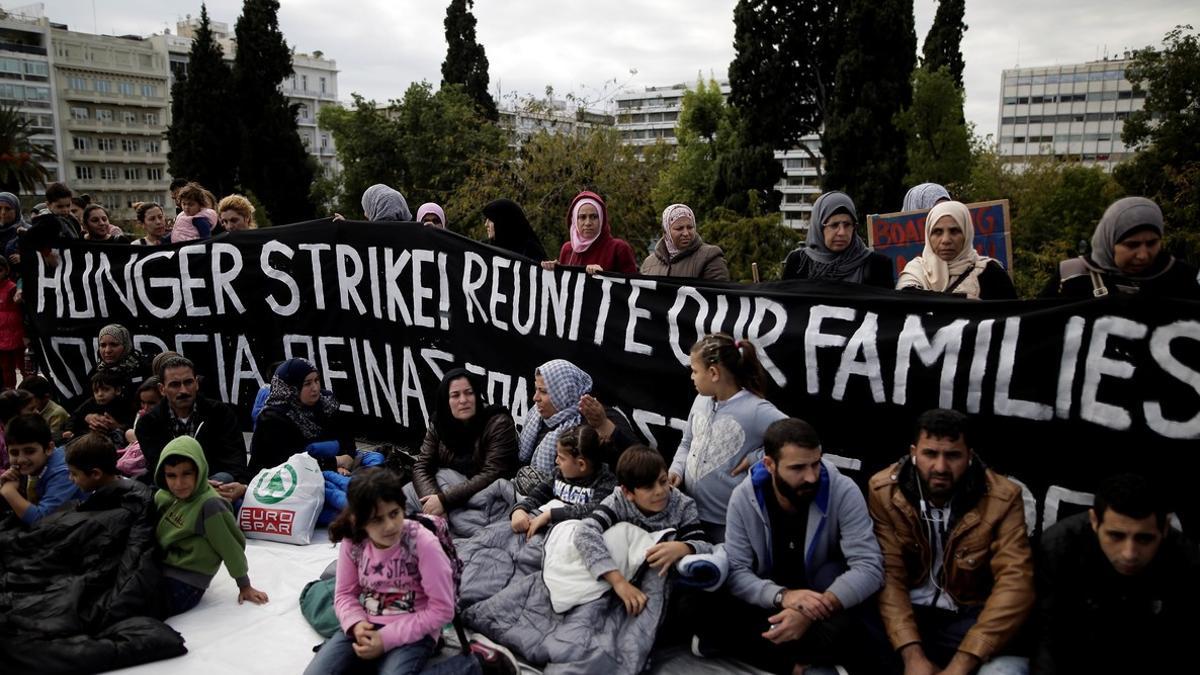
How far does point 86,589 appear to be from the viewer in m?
3.88

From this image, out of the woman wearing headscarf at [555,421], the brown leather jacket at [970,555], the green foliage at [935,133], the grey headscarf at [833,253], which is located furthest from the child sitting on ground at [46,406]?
the green foliage at [935,133]

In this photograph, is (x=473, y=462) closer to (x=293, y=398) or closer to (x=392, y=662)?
(x=293, y=398)

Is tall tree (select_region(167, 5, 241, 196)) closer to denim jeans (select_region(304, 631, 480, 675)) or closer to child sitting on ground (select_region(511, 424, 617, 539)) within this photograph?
child sitting on ground (select_region(511, 424, 617, 539))

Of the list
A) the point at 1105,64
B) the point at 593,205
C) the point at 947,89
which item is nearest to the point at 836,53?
the point at 947,89

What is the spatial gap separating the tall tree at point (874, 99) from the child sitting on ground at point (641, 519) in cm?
2273

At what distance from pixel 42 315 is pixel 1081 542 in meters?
8.30

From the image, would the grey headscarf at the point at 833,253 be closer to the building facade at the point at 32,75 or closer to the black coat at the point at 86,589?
the black coat at the point at 86,589

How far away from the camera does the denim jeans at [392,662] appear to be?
10.8 ft

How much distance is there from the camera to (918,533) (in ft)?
11.0

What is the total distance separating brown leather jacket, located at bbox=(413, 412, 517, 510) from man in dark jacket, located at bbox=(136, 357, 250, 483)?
1261mm

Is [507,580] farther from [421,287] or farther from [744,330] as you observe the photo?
[421,287]

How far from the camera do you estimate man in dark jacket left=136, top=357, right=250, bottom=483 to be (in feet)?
17.1

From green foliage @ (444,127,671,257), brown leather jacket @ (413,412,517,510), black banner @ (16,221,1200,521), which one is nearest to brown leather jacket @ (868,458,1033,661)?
black banner @ (16,221,1200,521)

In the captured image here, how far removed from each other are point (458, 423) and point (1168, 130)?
25.8 meters
